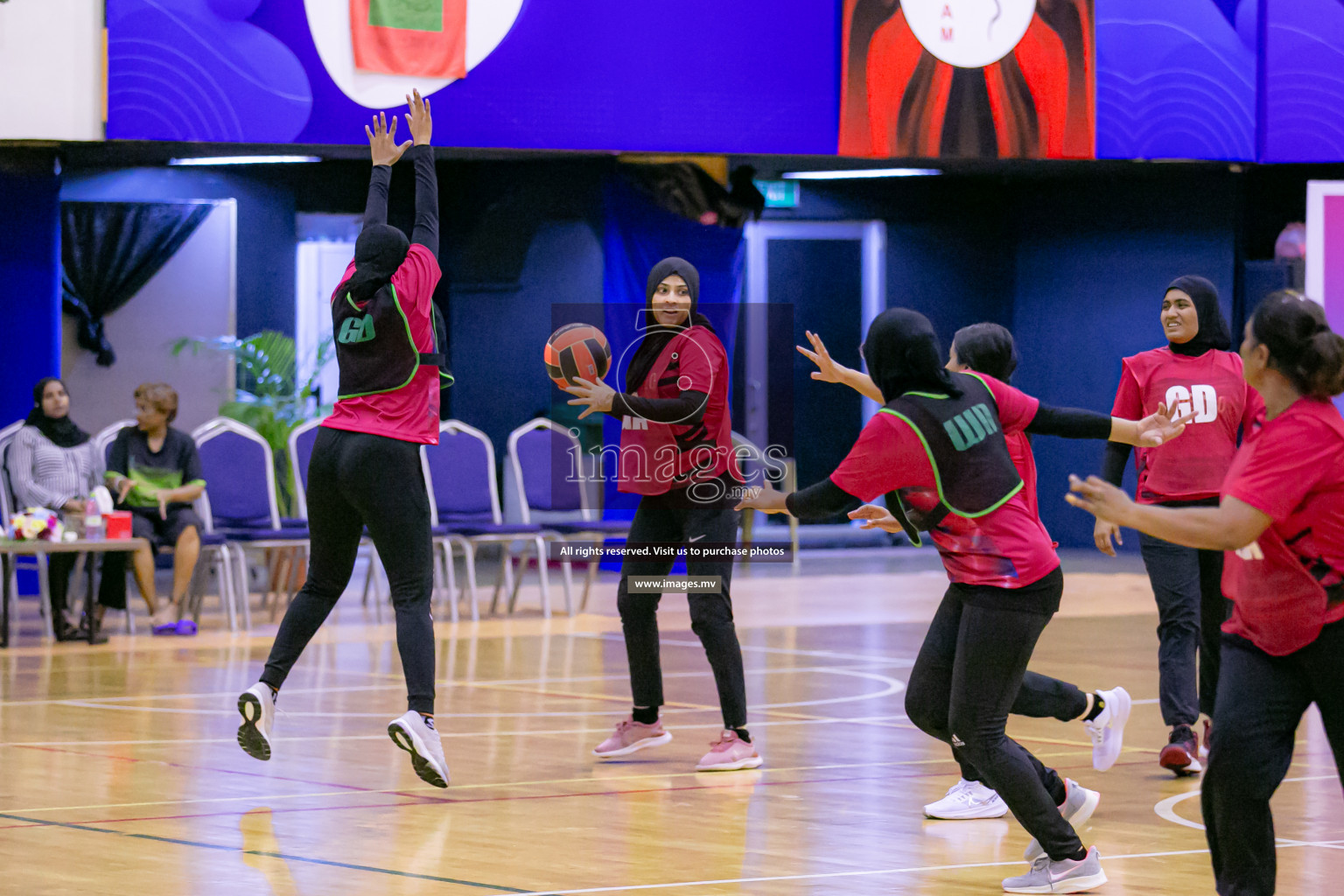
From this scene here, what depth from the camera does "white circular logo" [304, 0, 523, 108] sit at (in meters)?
13.2

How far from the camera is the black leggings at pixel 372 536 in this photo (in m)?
5.50

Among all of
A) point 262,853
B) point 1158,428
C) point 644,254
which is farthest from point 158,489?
point 1158,428

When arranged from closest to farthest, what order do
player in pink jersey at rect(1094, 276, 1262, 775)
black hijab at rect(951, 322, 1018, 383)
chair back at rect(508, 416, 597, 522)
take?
black hijab at rect(951, 322, 1018, 383)
player in pink jersey at rect(1094, 276, 1262, 775)
chair back at rect(508, 416, 597, 522)

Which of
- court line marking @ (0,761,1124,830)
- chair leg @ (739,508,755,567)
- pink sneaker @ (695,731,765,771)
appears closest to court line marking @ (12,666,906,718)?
pink sneaker @ (695,731,765,771)

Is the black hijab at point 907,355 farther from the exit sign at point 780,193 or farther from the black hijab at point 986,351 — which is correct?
the exit sign at point 780,193

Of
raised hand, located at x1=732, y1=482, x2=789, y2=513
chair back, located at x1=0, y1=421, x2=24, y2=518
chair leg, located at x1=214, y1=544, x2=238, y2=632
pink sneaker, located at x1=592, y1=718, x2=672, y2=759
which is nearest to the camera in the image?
raised hand, located at x1=732, y1=482, x2=789, y2=513

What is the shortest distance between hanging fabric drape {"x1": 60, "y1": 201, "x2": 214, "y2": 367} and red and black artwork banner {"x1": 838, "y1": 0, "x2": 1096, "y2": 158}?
5989 millimetres

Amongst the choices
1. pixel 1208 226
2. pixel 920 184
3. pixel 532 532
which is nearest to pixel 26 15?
pixel 532 532

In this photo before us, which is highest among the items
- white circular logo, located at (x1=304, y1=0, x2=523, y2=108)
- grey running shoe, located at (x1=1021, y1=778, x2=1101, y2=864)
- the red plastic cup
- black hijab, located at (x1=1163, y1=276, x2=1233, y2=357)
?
white circular logo, located at (x1=304, y1=0, x2=523, y2=108)

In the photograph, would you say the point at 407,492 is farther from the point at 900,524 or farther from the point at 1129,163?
the point at 1129,163

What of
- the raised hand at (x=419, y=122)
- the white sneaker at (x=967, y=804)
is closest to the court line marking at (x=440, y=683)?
the raised hand at (x=419, y=122)

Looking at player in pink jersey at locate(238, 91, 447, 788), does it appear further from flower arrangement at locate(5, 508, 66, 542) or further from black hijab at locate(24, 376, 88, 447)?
black hijab at locate(24, 376, 88, 447)

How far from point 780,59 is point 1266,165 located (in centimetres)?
565

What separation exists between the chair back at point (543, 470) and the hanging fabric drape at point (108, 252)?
419cm
